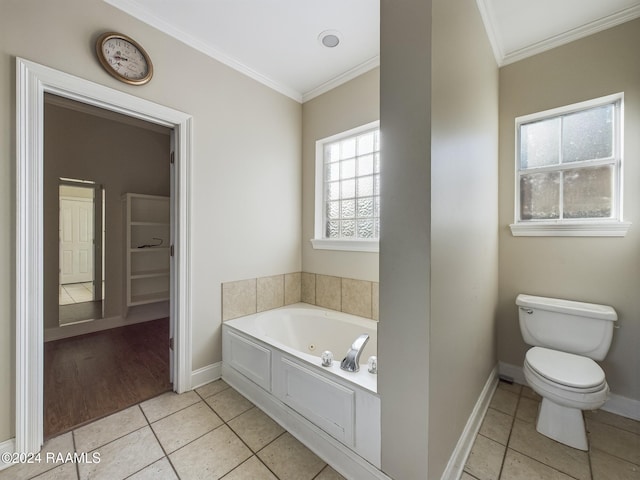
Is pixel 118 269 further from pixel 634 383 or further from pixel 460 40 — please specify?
pixel 634 383

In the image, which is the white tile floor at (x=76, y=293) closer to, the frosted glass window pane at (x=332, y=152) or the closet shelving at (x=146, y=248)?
the closet shelving at (x=146, y=248)

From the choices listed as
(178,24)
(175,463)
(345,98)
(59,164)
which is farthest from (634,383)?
(59,164)

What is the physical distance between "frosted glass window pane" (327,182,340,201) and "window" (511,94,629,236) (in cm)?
154

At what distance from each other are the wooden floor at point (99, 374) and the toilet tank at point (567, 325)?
2.80m

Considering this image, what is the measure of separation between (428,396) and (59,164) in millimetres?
4294

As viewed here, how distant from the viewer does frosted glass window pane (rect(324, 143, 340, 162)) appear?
2762 mm

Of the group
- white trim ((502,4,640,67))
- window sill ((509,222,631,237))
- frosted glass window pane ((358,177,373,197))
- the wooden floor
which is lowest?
the wooden floor

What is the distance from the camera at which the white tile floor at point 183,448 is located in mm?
1347

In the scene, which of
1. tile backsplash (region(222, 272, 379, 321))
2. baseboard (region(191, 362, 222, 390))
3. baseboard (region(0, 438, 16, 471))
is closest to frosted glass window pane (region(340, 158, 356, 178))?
tile backsplash (region(222, 272, 379, 321))

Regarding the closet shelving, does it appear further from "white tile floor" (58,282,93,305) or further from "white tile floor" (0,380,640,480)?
"white tile floor" (0,380,640,480)

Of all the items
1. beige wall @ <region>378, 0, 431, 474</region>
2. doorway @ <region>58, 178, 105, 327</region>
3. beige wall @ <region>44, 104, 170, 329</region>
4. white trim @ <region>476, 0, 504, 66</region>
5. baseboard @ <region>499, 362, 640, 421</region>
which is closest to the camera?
beige wall @ <region>378, 0, 431, 474</region>

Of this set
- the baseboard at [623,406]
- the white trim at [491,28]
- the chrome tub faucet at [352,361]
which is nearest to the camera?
the chrome tub faucet at [352,361]

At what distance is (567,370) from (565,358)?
168 millimetres

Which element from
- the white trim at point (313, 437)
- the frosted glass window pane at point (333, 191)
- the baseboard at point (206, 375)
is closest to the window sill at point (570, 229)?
the frosted glass window pane at point (333, 191)
